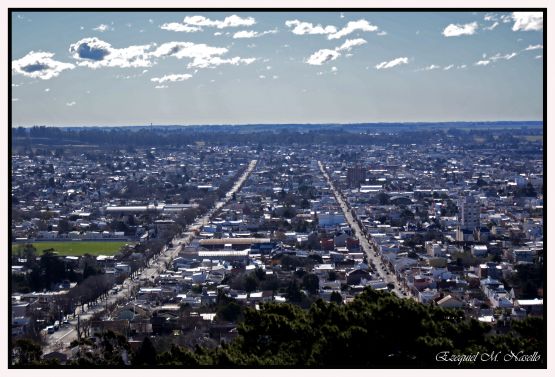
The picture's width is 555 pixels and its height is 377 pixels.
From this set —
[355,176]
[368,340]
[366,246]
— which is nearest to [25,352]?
[368,340]

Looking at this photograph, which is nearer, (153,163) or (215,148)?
(153,163)

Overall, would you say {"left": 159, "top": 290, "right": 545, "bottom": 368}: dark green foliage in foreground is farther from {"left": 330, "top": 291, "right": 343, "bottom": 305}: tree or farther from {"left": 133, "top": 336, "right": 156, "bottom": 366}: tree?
{"left": 330, "top": 291, "right": 343, "bottom": 305}: tree

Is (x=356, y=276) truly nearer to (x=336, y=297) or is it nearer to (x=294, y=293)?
(x=294, y=293)

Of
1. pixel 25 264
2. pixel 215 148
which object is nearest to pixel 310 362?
pixel 25 264

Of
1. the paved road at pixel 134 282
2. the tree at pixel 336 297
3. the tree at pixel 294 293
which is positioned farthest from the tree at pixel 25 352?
the tree at pixel 294 293

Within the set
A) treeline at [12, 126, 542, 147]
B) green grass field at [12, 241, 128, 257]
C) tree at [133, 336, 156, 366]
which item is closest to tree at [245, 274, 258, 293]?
green grass field at [12, 241, 128, 257]

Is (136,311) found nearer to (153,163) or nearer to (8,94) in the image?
(8,94)
